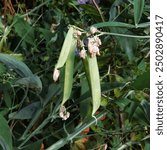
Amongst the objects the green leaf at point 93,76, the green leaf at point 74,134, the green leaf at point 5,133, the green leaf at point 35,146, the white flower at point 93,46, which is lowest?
the green leaf at point 35,146

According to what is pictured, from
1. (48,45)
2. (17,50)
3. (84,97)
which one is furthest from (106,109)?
(17,50)

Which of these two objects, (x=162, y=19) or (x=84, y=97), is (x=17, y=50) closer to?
(x=84, y=97)

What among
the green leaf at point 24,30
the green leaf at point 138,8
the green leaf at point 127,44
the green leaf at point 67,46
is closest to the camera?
Answer: the green leaf at point 67,46

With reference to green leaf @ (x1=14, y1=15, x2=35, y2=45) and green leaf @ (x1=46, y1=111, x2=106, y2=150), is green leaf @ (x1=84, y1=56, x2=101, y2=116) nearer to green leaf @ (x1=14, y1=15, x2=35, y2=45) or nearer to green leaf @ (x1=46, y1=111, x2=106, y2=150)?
green leaf @ (x1=46, y1=111, x2=106, y2=150)

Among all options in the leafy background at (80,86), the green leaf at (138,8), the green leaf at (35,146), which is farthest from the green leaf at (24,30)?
the green leaf at (138,8)

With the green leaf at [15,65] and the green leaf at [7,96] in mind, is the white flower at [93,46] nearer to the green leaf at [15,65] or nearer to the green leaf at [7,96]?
the green leaf at [15,65]

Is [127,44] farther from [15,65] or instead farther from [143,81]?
[15,65]

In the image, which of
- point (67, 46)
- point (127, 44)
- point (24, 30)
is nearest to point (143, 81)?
point (127, 44)
